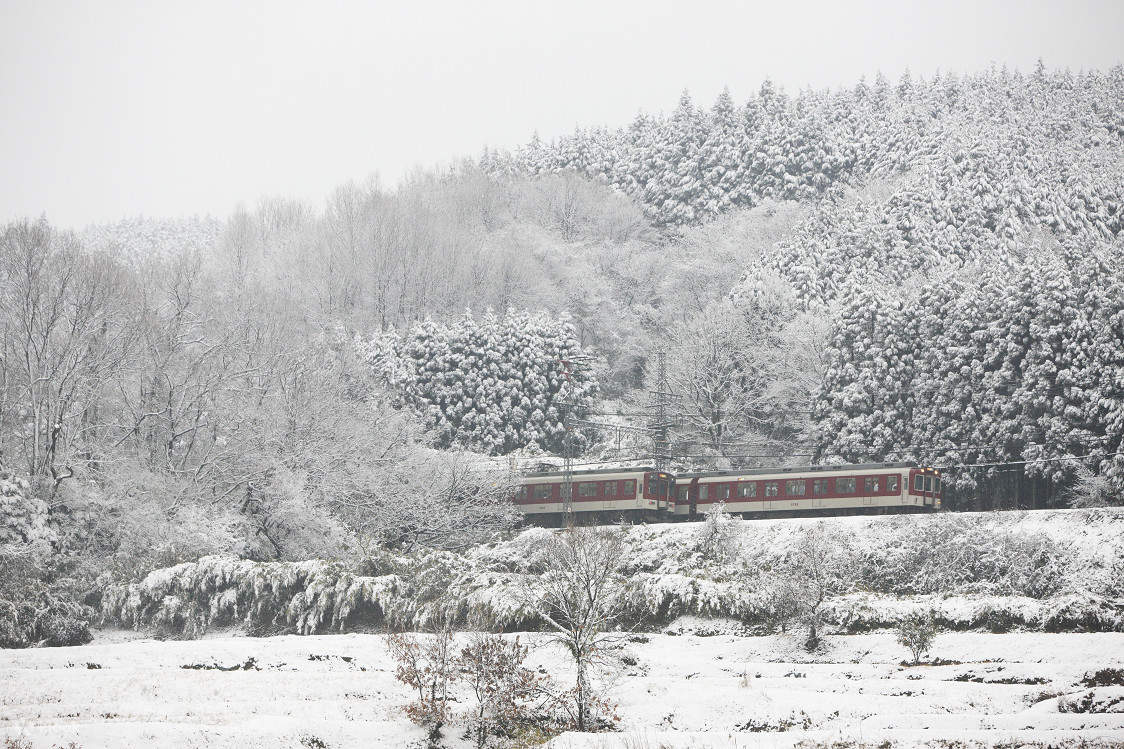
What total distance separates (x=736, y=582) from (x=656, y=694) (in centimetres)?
1159

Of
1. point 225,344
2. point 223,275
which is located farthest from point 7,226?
point 223,275

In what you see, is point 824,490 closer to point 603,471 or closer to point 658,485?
point 658,485

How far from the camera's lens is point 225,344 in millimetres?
45062

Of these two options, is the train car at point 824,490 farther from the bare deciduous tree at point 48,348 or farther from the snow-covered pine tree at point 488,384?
the bare deciduous tree at point 48,348

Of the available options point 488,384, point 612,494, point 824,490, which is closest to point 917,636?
point 824,490

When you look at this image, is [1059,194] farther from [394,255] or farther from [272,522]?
[272,522]

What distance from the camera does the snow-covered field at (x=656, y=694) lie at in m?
19.1

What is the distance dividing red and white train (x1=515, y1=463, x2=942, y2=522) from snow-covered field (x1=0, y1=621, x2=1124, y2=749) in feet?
38.0

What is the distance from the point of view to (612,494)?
4681cm

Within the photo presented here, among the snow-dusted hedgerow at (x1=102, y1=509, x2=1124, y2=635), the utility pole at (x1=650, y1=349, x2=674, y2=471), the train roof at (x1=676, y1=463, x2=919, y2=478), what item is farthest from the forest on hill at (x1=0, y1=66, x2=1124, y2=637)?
the train roof at (x1=676, y1=463, x2=919, y2=478)

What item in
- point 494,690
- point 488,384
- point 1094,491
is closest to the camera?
point 494,690

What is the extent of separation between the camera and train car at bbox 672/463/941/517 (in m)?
41.2

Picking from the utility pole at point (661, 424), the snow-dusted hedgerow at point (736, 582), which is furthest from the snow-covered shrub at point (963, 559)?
the utility pole at point (661, 424)

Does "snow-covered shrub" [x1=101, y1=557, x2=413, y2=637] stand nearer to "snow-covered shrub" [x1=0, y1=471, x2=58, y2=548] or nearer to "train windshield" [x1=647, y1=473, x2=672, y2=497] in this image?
"snow-covered shrub" [x1=0, y1=471, x2=58, y2=548]
